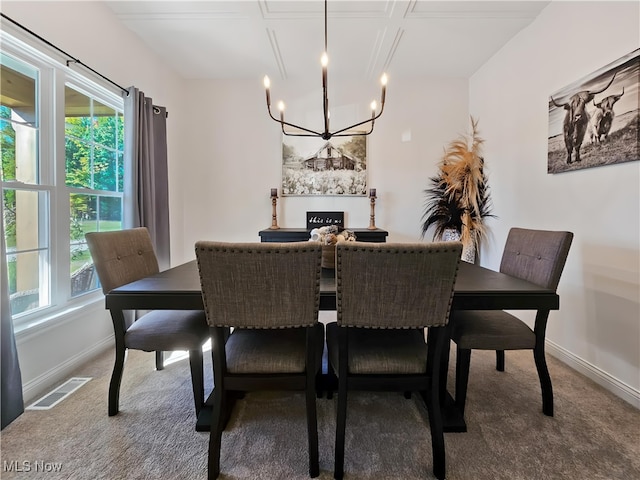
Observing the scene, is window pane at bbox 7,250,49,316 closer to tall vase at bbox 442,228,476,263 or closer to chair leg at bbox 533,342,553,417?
chair leg at bbox 533,342,553,417

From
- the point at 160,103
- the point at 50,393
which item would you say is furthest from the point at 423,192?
the point at 50,393

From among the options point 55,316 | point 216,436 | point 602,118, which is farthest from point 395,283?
point 55,316

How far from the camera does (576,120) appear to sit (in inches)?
86.6

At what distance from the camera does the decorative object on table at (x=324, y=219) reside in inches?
148

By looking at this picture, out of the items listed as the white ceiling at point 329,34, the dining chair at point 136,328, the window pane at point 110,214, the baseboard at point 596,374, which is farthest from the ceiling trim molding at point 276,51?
the baseboard at point 596,374

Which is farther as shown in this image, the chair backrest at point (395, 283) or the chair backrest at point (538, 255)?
the chair backrest at point (538, 255)

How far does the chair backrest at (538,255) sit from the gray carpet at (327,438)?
732mm

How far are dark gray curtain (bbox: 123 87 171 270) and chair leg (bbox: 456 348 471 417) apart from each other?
8.41 ft

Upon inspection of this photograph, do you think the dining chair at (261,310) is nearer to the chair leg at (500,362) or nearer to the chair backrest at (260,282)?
the chair backrest at (260,282)

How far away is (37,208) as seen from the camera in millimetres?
2039

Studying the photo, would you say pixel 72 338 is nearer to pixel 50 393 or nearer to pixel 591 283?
pixel 50 393

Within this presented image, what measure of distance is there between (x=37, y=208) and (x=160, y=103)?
5.72 ft

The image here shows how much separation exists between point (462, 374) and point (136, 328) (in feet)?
5.70

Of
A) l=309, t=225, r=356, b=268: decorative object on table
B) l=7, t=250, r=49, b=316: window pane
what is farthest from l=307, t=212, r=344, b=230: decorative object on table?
l=7, t=250, r=49, b=316: window pane
